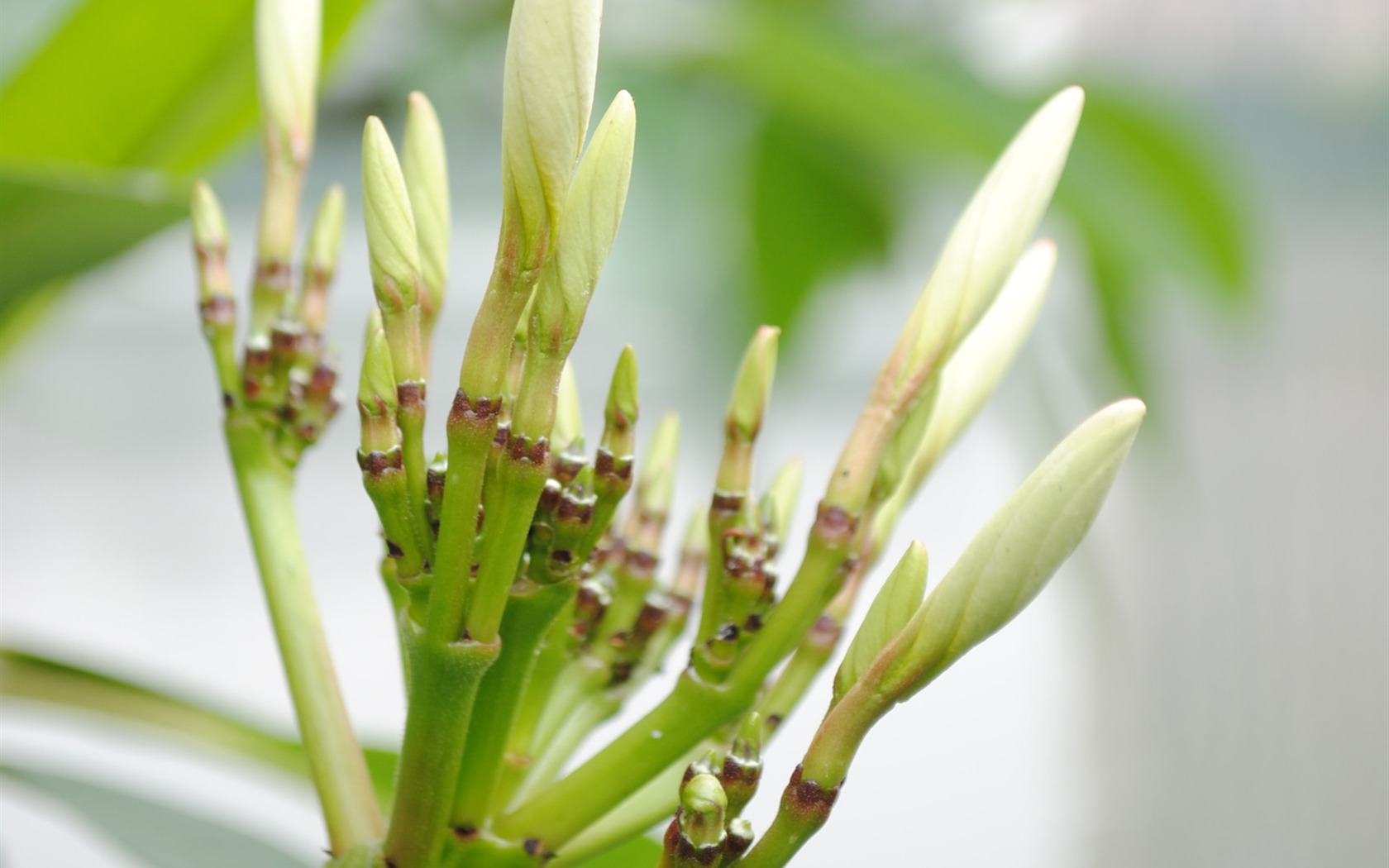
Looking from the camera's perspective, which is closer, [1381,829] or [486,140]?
[486,140]

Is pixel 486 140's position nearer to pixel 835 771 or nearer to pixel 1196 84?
pixel 835 771

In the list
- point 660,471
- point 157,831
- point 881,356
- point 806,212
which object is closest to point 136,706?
point 157,831

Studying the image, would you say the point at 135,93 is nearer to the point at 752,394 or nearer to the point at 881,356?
the point at 752,394

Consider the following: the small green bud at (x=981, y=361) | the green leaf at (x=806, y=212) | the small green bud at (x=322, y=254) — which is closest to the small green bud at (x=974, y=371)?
the small green bud at (x=981, y=361)

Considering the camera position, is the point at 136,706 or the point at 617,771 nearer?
the point at 617,771

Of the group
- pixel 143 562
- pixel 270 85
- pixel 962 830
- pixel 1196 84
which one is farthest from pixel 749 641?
pixel 962 830

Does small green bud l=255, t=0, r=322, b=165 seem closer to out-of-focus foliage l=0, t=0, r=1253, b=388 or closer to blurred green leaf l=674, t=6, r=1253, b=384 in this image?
out-of-focus foliage l=0, t=0, r=1253, b=388

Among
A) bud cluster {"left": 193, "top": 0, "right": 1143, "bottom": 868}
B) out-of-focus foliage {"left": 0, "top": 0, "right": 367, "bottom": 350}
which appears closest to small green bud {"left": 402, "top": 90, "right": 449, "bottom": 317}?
bud cluster {"left": 193, "top": 0, "right": 1143, "bottom": 868}
